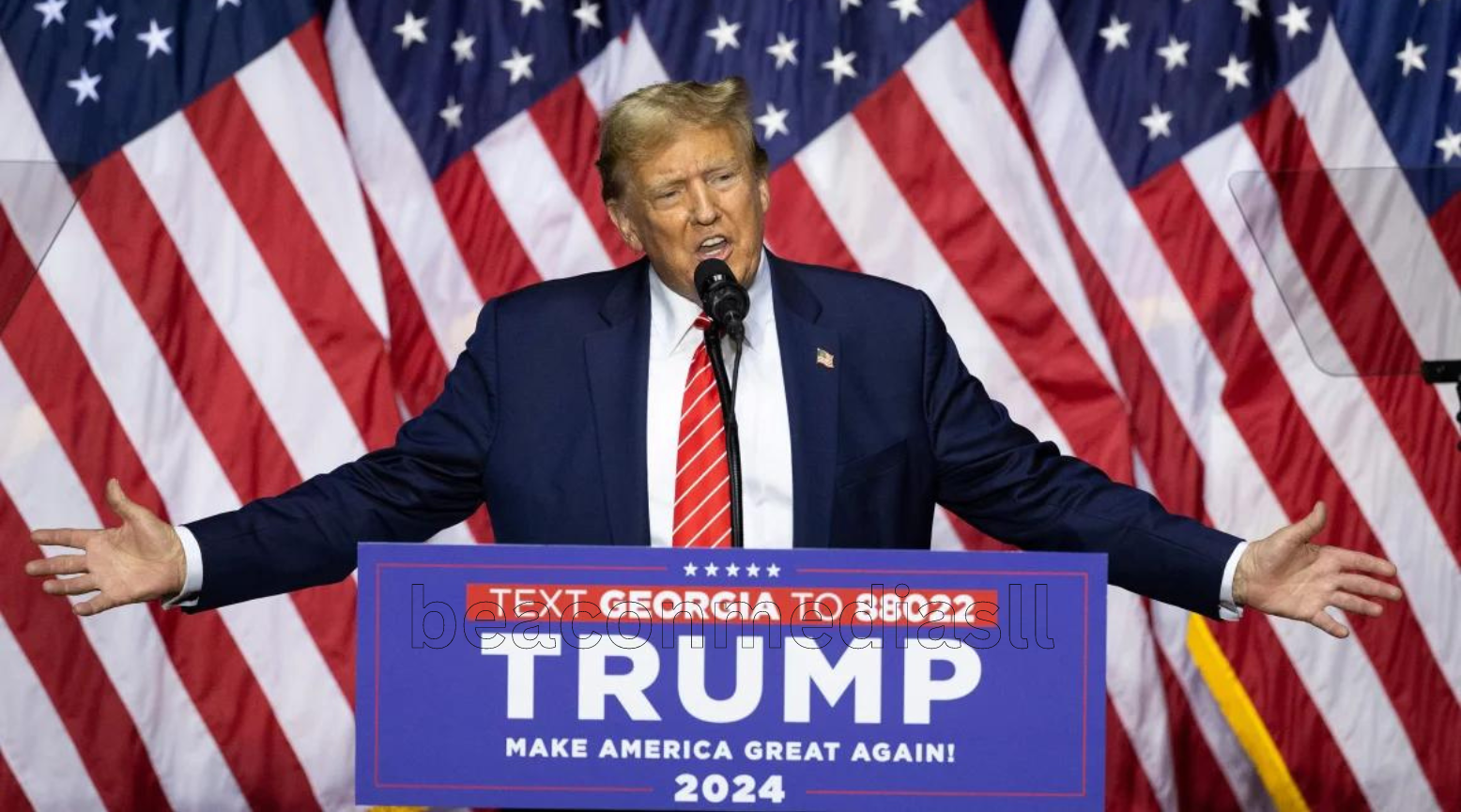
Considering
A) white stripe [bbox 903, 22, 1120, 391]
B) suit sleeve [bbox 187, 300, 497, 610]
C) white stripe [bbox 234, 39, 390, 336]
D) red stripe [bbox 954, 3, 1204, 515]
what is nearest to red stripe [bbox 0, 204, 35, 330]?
suit sleeve [bbox 187, 300, 497, 610]

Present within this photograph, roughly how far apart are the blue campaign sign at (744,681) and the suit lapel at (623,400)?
42cm

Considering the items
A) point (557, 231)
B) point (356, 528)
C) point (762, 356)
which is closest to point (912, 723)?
point (762, 356)

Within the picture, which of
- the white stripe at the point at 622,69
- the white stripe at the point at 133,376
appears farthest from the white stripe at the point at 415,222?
the white stripe at the point at 133,376

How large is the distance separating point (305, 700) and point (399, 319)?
903 millimetres

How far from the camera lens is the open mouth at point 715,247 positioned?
2352 mm

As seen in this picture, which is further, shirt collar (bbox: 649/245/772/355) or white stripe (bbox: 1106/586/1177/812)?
white stripe (bbox: 1106/586/1177/812)

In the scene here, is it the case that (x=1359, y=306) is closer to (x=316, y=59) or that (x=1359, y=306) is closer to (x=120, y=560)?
(x=316, y=59)

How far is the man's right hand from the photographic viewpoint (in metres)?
1.99

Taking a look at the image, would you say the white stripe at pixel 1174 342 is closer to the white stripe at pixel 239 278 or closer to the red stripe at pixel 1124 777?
the red stripe at pixel 1124 777

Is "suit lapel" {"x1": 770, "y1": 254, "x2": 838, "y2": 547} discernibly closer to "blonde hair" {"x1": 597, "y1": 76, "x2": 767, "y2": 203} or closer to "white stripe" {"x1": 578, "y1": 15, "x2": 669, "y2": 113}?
"blonde hair" {"x1": 597, "y1": 76, "x2": 767, "y2": 203}

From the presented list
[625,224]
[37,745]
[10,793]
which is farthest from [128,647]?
[625,224]

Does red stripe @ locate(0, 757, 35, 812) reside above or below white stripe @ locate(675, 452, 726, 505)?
below

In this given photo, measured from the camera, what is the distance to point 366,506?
231cm

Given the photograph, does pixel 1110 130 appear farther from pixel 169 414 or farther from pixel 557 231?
pixel 169 414
